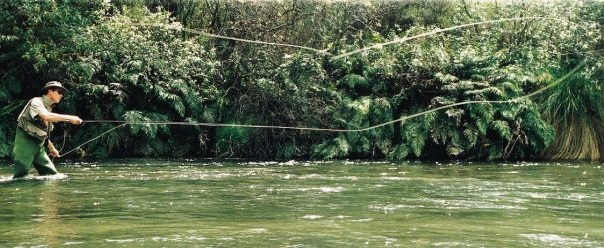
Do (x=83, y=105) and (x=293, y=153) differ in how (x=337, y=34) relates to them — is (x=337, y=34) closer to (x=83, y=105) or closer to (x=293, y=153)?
(x=293, y=153)

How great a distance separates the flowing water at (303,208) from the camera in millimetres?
6379

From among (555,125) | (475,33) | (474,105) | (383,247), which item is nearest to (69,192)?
(383,247)

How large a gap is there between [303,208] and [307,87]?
33.7 feet

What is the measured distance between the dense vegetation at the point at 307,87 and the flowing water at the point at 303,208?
3801mm

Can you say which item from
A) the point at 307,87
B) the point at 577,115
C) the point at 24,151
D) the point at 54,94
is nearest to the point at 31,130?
the point at 24,151

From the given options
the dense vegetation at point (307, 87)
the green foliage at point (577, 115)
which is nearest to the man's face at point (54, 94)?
the dense vegetation at point (307, 87)

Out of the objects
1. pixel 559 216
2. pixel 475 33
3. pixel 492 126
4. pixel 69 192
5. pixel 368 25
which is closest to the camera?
pixel 559 216

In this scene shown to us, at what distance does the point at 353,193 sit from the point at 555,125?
9451mm

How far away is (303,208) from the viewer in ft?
27.3

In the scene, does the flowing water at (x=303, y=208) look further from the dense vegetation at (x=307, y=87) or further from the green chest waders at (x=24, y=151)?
the dense vegetation at (x=307, y=87)

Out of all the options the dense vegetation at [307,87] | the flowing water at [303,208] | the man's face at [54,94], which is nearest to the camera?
the flowing water at [303,208]

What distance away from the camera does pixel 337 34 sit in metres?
21.4

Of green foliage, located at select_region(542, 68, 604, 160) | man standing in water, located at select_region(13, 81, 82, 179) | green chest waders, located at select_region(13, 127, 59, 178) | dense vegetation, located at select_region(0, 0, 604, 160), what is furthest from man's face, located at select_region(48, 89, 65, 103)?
green foliage, located at select_region(542, 68, 604, 160)

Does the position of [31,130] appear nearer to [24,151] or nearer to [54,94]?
[24,151]
